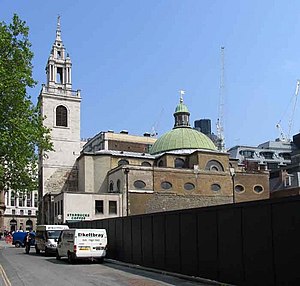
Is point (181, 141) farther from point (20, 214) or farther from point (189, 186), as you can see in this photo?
point (20, 214)

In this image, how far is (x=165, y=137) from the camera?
83438 mm

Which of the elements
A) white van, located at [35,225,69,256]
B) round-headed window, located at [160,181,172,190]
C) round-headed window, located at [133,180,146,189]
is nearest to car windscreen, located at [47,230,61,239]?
white van, located at [35,225,69,256]

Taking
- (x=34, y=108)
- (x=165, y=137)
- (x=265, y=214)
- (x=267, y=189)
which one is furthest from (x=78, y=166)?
(x=265, y=214)

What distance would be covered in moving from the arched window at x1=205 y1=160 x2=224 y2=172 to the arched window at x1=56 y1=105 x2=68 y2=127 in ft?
78.7

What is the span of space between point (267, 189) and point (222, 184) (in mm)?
8239

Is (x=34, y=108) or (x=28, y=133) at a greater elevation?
(x=34, y=108)

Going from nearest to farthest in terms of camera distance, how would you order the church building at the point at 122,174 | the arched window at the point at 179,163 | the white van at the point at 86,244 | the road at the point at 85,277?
1. the road at the point at 85,277
2. the white van at the point at 86,244
3. the church building at the point at 122,174
4. the arched window at the point at 179,163

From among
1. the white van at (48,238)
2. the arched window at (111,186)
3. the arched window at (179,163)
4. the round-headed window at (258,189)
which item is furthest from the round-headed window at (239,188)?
the white van at (48,238)

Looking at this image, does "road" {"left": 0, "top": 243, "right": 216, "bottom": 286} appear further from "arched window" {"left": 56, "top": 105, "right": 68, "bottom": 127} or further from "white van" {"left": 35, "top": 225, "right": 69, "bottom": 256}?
"arched window" {"left": 56, "top": 105, "right": 68, "bottom": 127}

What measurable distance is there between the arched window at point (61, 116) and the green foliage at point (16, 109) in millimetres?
47906

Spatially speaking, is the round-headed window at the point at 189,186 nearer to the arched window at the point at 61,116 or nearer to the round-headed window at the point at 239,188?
the round-headed window at the point at 239,188

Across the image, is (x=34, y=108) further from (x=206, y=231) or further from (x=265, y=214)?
(x=265, y=214)

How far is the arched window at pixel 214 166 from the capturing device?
243 feet

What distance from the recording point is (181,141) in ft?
262
